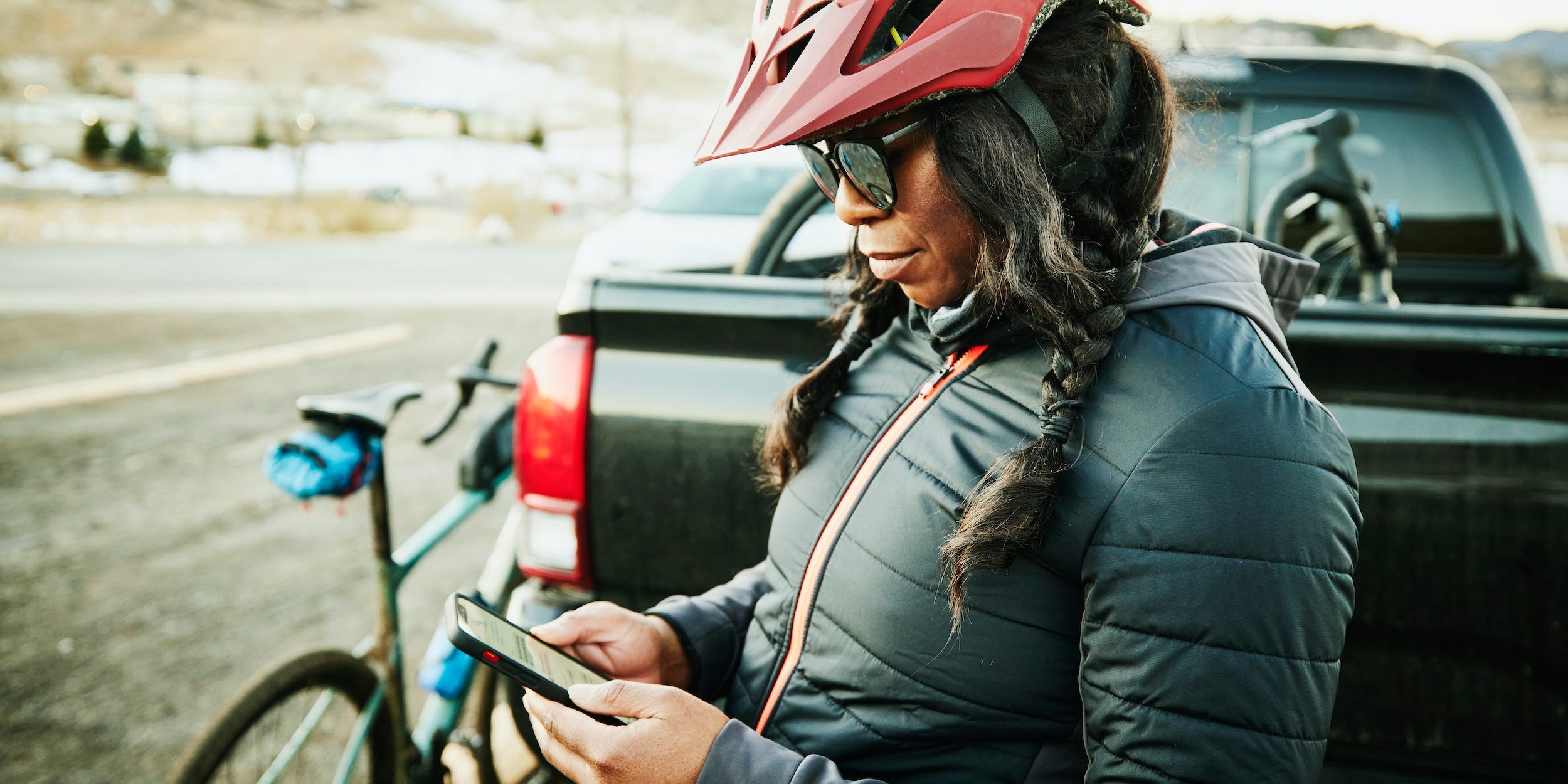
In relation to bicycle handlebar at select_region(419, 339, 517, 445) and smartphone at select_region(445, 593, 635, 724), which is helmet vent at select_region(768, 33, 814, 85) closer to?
smartphone at select_region(445, 593, 635, 724)

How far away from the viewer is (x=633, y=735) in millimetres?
1127

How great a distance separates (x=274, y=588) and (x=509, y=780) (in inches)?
92.0

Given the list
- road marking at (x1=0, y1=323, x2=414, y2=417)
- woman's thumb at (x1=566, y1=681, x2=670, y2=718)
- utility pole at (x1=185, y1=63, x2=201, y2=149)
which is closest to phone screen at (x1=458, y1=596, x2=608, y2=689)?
woman's thumb at (x1=566, y1=681, x2=670, y2=718)

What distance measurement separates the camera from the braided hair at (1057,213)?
1045 millimetres

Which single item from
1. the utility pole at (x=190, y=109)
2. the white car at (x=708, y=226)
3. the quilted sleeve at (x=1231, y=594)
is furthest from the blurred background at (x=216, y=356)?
the utility pole at (x=190, y=109)

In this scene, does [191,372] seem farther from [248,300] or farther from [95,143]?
[95,143]

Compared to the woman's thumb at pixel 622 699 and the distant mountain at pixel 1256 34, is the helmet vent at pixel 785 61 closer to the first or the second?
the distant mountain at pixel 1256 34

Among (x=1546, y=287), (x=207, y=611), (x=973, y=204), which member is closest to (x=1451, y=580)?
(x=973, y=204)

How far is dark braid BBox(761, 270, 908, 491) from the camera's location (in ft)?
4.73

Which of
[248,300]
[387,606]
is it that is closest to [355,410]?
[387,606]

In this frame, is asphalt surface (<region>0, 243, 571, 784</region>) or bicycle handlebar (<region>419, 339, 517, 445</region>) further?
asphalt surface (<region>0, 243, 571, 784</region>)

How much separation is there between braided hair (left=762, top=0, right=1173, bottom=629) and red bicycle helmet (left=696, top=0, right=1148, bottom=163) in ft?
0.11

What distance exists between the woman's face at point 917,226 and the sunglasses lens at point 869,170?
0.01 m

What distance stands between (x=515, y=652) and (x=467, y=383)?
164cm
